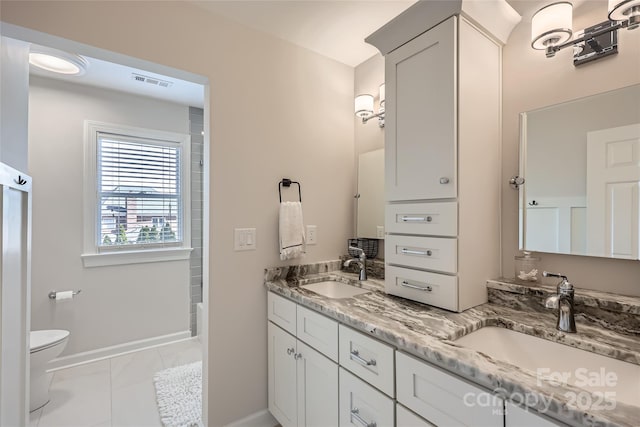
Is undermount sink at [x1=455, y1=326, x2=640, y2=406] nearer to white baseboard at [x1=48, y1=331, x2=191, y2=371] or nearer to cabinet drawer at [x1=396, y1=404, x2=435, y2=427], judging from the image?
cabinet drawer at [x1=396, y1=404, x2=435, y2=427]

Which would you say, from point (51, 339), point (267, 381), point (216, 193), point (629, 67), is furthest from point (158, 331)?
point (629, 67)

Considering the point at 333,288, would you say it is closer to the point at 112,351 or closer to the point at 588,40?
the point at 588,40

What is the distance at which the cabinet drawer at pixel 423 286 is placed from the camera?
1.25 meters

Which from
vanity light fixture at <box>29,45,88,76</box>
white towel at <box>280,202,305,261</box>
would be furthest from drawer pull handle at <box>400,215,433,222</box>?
vanity light fixture at <box>29,45,88,76</box>

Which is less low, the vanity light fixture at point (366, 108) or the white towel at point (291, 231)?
the vanity light fixture at point (366, 108)

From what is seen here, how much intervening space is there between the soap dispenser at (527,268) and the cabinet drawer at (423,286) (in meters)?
0.34

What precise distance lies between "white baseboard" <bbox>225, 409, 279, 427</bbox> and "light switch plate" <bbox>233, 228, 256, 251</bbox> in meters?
0.99

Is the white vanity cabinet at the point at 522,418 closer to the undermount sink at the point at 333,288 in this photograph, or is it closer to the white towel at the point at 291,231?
the undermount sink at the point at 333,288

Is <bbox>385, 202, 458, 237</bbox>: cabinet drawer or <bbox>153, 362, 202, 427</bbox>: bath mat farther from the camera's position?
<bbox>153, 362, 202, 427</bbox>: bath mat

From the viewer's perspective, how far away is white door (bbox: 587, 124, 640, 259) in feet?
3.46

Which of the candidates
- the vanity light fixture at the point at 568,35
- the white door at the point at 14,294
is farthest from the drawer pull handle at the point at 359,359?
the vanity light fixture at the point at 568,35

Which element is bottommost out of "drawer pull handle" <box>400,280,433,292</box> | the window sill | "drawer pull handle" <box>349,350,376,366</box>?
"drawer pull handle" <box>349,350,376,366</box>

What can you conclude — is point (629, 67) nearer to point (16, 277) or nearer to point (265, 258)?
point (265, 258)

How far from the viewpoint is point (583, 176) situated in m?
1.18
